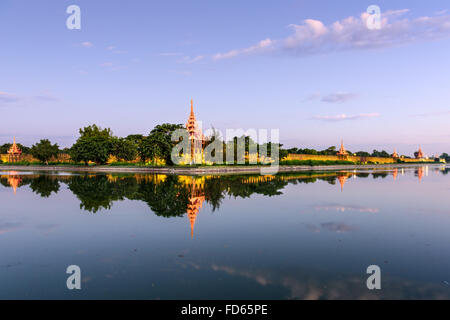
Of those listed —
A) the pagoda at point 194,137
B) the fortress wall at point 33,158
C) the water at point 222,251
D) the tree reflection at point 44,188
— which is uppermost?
the pagoda at point 194,137

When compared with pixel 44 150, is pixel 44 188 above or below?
below

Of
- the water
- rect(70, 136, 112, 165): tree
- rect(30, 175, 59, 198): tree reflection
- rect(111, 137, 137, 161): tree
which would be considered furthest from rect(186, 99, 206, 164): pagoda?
the water

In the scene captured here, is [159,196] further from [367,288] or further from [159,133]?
[159,133]

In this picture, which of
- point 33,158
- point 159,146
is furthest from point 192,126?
point 33,158

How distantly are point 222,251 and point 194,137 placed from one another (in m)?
59.0

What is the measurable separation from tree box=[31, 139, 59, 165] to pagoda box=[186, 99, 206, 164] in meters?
40.8

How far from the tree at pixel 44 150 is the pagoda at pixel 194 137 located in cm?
4076

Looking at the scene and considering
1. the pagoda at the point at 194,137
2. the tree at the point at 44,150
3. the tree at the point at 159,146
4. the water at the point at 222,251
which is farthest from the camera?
the tree at the point at 44,150

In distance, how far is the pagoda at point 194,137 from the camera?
2559 inches

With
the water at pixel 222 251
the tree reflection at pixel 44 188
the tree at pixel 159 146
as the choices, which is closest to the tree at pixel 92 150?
the tree at pixel 159 146

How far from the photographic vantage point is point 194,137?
67.5 m

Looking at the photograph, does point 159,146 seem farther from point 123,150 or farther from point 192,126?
point 123,150

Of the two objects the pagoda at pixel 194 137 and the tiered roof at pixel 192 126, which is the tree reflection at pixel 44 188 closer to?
the pagoda at pixel 194 137
